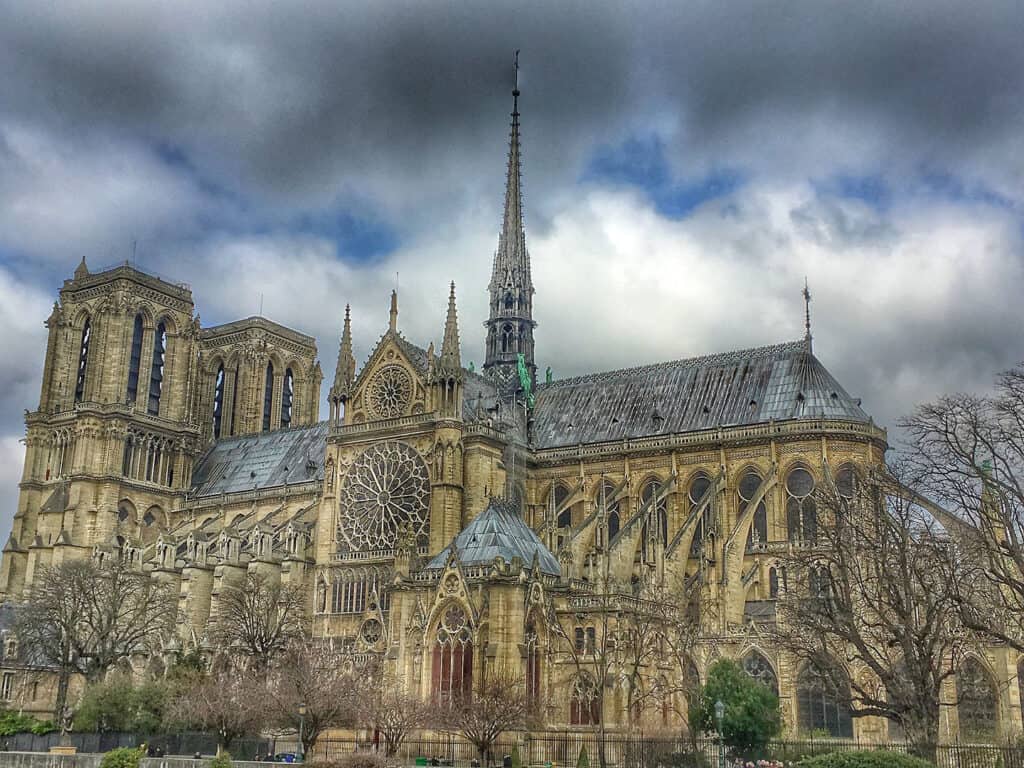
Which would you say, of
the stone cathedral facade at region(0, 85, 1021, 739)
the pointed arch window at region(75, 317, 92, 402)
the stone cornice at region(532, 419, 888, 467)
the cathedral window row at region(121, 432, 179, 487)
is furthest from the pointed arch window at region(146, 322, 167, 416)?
the stone cornice at region(532, 419, 888, 467)

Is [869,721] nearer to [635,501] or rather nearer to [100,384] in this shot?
[635,501]

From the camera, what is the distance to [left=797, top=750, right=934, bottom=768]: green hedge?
30.2 metres

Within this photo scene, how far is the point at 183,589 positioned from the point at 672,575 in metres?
35.8

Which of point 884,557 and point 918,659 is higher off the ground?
point 884,557

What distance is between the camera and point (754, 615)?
2440 inches

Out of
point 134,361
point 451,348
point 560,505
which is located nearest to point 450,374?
point 451,348

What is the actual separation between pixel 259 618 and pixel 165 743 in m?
12.1

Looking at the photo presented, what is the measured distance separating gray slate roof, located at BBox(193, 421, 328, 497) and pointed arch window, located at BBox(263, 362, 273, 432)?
10701 millimetres

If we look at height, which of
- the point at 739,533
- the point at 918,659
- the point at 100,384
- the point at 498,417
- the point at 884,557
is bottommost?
the point at 918,659

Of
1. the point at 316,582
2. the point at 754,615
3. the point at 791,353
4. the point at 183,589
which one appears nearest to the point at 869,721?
the point at 754,615

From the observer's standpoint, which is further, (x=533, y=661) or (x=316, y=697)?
(x=533, y=661)

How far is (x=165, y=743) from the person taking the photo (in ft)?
171

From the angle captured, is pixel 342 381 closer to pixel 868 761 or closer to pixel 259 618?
pixel 259 618

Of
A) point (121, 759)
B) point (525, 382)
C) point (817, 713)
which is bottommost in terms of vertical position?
point (121, 759)
